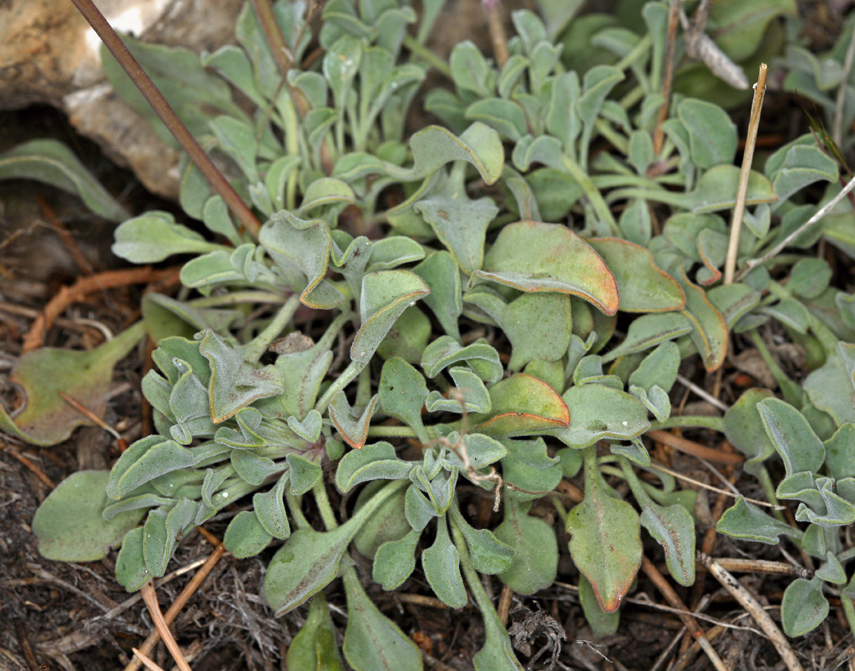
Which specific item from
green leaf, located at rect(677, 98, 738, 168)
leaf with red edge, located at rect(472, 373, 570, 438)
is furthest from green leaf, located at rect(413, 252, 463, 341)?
green leaf, located at rect(677, 98, 738, 168)

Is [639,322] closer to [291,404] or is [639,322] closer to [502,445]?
[502,445]

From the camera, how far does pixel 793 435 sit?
76.4 inches

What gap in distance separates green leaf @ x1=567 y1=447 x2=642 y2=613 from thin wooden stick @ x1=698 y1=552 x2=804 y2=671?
30 centimetres

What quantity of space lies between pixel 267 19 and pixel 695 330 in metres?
1.76

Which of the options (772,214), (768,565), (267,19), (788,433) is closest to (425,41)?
(267,19)

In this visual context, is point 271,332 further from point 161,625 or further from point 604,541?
point 604,541

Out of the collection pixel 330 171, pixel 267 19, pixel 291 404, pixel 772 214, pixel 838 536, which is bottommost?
pixel 838 536

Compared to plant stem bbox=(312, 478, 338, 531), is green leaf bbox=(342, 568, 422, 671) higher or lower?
lower

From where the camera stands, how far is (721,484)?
2195mm

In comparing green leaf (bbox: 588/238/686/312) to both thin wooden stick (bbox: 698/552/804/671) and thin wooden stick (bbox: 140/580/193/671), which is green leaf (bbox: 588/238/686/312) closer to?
thin wooden stick (bbox: 698/552/804/671)

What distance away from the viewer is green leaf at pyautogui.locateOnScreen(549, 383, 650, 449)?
1.86 m

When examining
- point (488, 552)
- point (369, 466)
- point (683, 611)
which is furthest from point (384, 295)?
point (683, 611)

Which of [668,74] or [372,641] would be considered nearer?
[372,641]

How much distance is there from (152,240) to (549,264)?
4.48 feet
